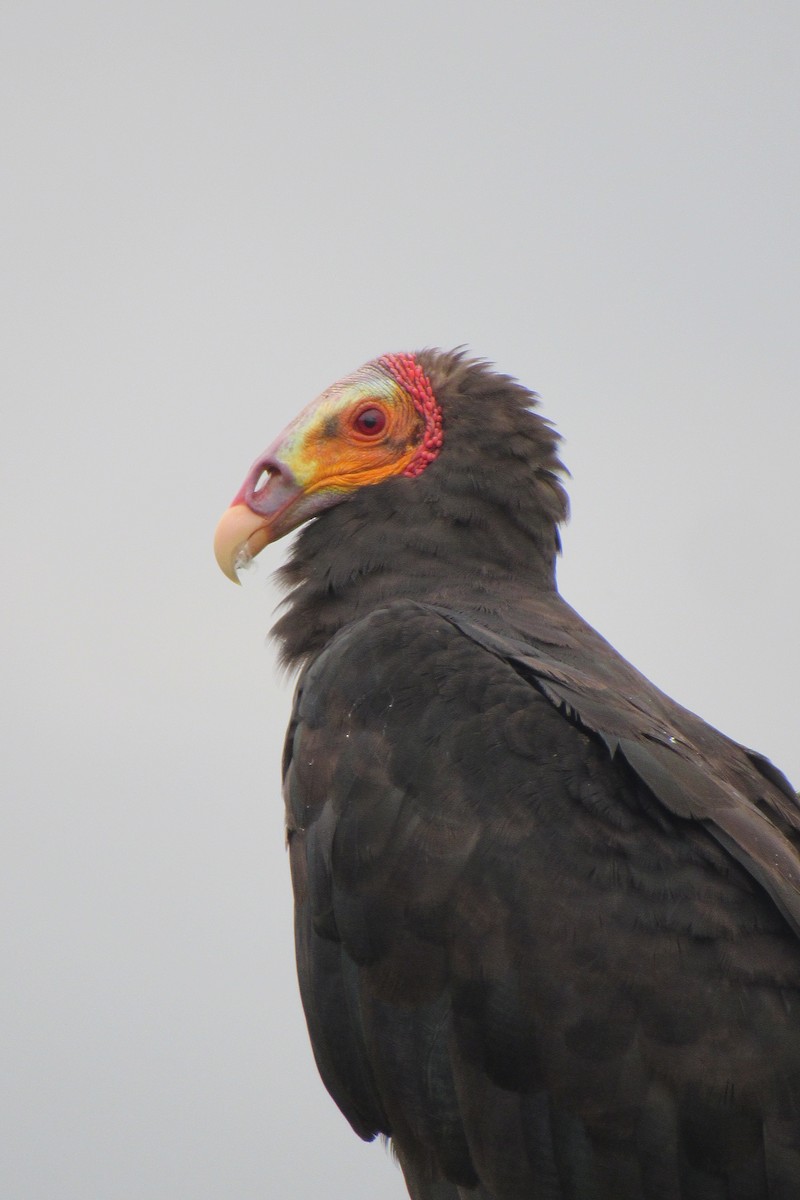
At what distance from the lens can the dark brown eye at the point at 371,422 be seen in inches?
224

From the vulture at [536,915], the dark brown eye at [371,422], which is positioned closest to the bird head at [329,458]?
the dark brown eye at [371,422]

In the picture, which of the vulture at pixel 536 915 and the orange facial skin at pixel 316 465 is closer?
the vulture at pixel 536 915

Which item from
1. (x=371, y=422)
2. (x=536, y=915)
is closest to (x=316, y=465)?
(x=371, y=422)

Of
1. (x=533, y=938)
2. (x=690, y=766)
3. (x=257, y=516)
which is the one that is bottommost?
(x=533, y=938)

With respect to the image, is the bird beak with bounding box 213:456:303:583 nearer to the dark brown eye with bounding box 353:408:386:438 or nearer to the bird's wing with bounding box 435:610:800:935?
the dark brown eye with bounding box 353:408:386:438

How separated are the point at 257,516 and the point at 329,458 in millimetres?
333

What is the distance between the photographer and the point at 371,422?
5.70m

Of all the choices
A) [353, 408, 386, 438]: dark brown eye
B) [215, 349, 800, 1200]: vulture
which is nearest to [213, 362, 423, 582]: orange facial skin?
[353, 408, 386, 438]: dark brown eye

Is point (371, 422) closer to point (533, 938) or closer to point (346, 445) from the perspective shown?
point (346, 445)

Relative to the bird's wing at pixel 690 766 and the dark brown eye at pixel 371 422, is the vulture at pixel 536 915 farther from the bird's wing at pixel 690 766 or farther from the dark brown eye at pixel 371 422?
the dark brown eye at pixel 371 422

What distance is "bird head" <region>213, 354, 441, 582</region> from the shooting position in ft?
18.2

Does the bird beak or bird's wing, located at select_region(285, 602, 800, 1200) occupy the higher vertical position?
the bird beak

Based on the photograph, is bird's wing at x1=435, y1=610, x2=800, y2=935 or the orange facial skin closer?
bird's wing at x1=435, y1=610, x2=800, y2=935

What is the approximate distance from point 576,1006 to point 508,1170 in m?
0.50
